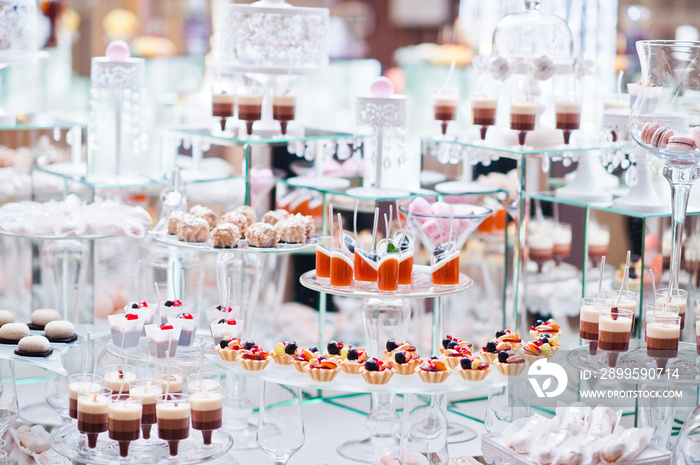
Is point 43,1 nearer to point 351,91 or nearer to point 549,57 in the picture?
point 351,91

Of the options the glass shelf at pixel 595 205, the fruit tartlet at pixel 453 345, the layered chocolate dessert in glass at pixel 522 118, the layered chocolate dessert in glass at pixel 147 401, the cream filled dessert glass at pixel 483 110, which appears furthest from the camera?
the cream filled dessert glass at pixel 483 110

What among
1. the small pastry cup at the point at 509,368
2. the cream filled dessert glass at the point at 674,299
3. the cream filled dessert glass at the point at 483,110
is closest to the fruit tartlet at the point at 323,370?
the small pastry cup at the point at 509,368

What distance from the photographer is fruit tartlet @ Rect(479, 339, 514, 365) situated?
343 cm

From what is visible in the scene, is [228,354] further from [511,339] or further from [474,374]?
[511,339]

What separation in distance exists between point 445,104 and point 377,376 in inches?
66.1

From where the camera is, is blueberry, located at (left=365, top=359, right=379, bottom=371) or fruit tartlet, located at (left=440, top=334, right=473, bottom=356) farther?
fruit tartlet, located at (left=440, top=334, right=473, bottom=356)

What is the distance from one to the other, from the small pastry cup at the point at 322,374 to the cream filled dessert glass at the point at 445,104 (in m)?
1.66

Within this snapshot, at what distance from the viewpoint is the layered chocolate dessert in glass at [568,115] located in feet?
14.4

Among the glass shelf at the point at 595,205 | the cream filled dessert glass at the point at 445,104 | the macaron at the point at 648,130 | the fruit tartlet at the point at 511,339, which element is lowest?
the fruit tartlet at the point at 511,339

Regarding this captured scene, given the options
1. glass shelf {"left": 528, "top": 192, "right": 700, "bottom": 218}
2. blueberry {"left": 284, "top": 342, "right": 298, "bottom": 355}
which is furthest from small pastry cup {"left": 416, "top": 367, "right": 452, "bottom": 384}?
glass shelf {"left": 528, "top": 192, "right": 700, "bottom": 218}

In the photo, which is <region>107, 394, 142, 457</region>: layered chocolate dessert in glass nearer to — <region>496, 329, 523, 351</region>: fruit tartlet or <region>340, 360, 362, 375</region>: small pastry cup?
<region>340, 360, 362, 375</region>: small pastry cup

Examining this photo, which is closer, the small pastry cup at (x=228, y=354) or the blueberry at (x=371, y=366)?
the blueberry at (x=371, y=366)

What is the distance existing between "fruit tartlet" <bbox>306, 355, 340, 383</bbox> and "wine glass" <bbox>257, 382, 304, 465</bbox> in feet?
0.45

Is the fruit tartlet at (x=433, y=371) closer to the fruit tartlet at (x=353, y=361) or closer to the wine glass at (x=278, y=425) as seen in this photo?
the fruit tartlet at (x=353, y=361)
